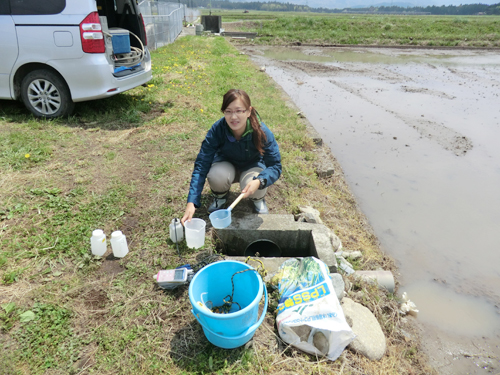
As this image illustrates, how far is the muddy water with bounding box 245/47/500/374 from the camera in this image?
9.05ft

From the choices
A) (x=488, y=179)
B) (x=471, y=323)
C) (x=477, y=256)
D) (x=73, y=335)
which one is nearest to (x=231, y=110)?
(x=73, y=335)

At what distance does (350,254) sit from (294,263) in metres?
0.93

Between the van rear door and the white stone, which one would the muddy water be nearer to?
the white stone

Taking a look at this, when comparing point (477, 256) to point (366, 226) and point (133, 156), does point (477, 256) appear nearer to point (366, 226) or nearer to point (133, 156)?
point (366, 226)

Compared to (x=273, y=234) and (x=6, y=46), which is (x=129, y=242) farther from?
(x=6, y=46)

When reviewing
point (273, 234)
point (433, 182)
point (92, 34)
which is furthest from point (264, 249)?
point (92, 34)

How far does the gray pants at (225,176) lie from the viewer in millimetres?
2996

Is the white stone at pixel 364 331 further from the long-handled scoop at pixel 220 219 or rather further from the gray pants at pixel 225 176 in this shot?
the gray pants at pixel 225 176

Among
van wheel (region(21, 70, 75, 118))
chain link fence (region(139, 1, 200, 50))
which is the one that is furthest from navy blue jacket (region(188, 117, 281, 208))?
chain link fence (region(139, 1, 200, 50))

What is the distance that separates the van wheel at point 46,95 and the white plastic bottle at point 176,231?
3312mm

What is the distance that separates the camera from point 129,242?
2732 mm

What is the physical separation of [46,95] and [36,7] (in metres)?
1.13

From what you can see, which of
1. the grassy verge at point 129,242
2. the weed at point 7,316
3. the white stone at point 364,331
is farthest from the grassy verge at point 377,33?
the weed at point 7,316

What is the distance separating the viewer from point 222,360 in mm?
1867
